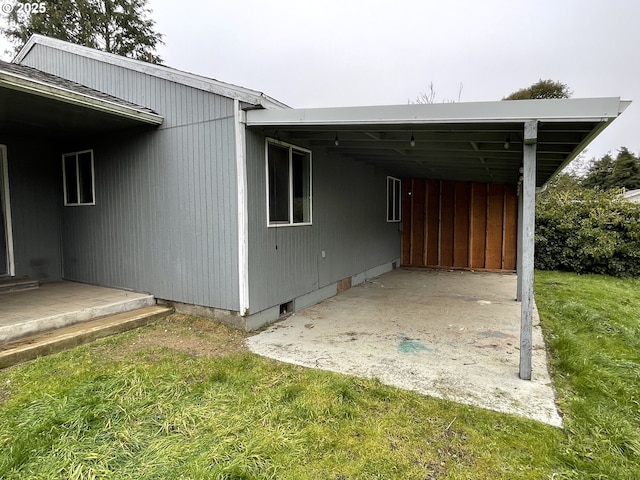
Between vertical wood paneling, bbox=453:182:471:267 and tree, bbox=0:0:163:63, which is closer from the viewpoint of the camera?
vertical wood paneling, bbox=453:182:471:267

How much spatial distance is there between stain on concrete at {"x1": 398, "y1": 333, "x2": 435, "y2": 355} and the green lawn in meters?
1.00

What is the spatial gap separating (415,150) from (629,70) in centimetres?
2165

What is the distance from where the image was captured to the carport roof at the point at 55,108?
137 inches

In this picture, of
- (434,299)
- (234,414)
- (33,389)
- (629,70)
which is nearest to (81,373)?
(33,389)

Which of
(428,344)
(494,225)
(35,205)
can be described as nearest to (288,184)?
(428,344)

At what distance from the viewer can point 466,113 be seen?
307 cm

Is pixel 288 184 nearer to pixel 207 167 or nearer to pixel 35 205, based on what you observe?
pixel 207 167

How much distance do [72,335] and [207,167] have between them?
2351 millimetres

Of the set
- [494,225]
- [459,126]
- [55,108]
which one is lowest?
[494,225]

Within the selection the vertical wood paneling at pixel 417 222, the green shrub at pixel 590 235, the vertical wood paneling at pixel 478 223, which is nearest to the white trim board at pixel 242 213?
the vertical wood paneling at pixel 417 222

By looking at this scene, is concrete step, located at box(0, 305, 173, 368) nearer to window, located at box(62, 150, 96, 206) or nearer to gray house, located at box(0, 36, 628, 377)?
gray house, located at box(0, 36, 628, 377)

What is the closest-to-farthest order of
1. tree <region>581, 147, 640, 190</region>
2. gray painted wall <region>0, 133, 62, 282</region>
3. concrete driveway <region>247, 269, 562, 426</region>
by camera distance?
concrete driveway <region>247, 269, 562, 426</region>, gray painted wall <region>0, 133, 62, 282</region>, tree <region>581, 147, 640, 190</region>

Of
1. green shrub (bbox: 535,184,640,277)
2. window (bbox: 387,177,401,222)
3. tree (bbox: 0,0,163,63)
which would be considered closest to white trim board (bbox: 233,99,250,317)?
window (bbox: 387,177,401,222)

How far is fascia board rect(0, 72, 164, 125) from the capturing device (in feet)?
10.9
